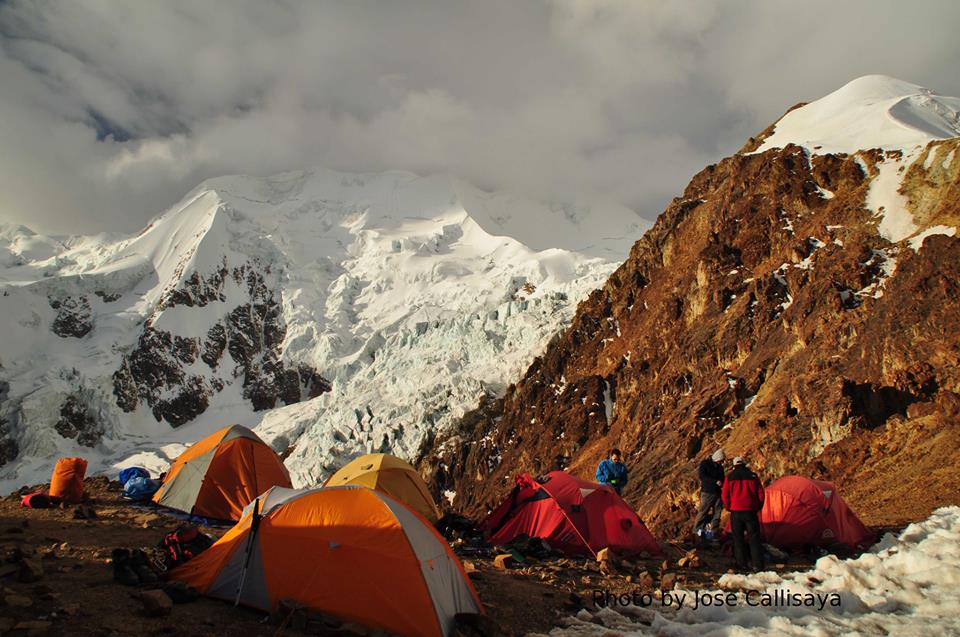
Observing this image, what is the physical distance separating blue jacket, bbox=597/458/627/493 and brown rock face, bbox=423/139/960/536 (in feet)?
18.2

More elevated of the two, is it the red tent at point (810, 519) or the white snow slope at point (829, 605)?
the red tent at point (810, 519)

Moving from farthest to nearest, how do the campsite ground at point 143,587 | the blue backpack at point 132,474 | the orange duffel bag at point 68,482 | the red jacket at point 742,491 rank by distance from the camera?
the blue backpack at point 132,474 < the orange duffel bag at point 68,482 < the red jacket at point 742,491 < the campsite ground at point 143,587

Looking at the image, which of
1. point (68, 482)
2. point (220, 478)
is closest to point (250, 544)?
point (220, 478)

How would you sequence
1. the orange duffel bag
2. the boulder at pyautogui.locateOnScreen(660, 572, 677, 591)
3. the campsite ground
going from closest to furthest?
the campsite ground, the boulder at pyautogui.locateOnScreen(660, 572, 677, 591), the orange duffel bag

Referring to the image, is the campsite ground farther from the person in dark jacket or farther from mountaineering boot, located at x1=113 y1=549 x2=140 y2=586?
the person in dark jacket

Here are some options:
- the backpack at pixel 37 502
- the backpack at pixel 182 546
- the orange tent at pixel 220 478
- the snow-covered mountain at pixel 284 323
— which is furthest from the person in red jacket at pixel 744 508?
the snow-covered mountain at pixel 284 323

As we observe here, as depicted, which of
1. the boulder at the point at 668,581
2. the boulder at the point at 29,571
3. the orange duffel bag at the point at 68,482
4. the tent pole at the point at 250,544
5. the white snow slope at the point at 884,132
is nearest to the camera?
the boulder at the point at 29,571

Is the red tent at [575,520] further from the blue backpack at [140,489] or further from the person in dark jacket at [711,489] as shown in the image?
the blue backpack at [140,489]

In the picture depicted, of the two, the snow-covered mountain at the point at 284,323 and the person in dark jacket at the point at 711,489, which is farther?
the snow-covered mountain at the point at 284,323

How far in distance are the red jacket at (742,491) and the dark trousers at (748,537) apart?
0.13 meters

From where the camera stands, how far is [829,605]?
7.99 meters

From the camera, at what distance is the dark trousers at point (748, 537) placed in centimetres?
1068

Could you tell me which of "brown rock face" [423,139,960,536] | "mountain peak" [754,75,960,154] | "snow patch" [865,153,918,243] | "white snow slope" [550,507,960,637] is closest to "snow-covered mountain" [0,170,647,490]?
"brown rock face" [423,139,960,536]

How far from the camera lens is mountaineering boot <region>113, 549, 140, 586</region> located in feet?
25.5
